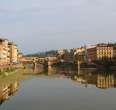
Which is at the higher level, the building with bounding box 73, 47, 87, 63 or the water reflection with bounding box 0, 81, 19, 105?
the building with bounding box 73, 47, 87, 63

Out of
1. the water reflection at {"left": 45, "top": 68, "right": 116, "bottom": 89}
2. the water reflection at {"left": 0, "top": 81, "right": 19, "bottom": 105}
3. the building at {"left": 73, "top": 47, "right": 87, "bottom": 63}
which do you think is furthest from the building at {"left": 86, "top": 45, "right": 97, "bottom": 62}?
the water reflection at {"left": 0, "top": 81, "right": 19, "bottom": 105}

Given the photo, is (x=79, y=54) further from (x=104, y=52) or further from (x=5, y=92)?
(x=5, y=92)

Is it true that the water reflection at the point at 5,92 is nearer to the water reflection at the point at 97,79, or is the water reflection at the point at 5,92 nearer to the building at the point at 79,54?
the water reflection at the point at 97,79

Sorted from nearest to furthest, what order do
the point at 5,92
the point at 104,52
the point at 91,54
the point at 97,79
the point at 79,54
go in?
1. the point at 5,92
2. the point at 97,79
3. the point at 104,52
4. the point at 91,54
5. the point at 79,54

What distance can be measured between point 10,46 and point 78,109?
69297 mm

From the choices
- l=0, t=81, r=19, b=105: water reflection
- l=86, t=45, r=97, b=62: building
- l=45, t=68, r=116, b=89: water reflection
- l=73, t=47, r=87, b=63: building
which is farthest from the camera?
l=73, t=47, r=87, b=63: building

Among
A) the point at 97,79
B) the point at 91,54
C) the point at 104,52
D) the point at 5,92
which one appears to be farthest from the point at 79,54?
the point at 5,92

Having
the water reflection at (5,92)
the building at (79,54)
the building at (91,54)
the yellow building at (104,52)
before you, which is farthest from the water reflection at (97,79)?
the building at (79,54)

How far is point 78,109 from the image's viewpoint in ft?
72.9

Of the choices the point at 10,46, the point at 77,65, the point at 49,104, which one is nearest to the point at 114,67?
the point at 77,65

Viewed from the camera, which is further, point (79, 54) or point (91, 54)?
point (79, 54)

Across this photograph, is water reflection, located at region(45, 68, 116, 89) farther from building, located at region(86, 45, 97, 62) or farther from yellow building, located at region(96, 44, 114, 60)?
building, located at region(86, 45, 97, 62)

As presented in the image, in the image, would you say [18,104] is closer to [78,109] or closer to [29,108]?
[29,108]

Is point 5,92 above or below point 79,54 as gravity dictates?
below
